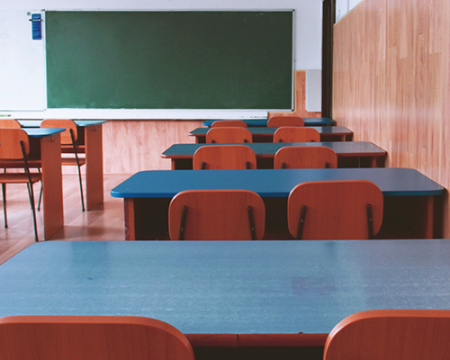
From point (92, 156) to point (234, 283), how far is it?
13.4 ft

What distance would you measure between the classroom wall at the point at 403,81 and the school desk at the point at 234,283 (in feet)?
3.61

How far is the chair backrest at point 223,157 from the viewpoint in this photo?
3.05 m

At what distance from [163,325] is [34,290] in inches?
20.9

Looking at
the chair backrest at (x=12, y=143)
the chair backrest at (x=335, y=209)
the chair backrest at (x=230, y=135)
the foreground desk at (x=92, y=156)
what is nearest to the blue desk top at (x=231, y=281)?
the chair backrest at (x=335, y=209)

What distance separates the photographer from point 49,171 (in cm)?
392

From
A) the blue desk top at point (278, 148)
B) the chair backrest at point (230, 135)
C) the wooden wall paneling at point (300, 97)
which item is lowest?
the blue desk top at point (278, 148)

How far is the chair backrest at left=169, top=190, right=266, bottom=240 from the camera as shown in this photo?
1.80 metres

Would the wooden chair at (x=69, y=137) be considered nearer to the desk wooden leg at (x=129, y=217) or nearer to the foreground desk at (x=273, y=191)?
the foreground desk at (x=273, y=191)

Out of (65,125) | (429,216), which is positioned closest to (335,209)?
(429,216)

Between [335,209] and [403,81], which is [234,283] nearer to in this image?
[335,209]

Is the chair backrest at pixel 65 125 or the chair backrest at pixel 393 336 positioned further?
the chair backrest at pixel 65 125

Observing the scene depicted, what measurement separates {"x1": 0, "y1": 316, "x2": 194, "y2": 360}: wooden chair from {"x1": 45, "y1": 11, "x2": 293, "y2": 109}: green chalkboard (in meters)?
6.10

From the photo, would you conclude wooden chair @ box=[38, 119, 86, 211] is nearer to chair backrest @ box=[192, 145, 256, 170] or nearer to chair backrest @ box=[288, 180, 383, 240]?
chair backrest @ box=[192, 145, 256, 170]

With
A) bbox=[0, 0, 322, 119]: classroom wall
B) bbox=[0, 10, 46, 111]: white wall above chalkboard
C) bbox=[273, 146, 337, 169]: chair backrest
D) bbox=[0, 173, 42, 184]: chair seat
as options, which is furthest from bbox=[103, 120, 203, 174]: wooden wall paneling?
bbox=[273, 146, 337, 169]: chair backrest
